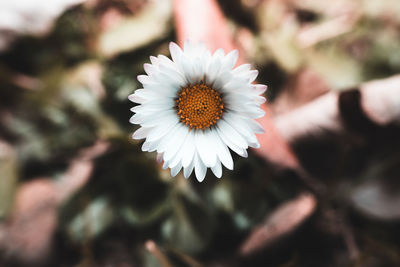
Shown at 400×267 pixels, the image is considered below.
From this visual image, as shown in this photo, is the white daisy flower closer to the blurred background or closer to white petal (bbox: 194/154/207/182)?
white petal (bbox: 194/154/207/182)

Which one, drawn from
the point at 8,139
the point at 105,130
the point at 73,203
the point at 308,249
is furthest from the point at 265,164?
the point at 8,139

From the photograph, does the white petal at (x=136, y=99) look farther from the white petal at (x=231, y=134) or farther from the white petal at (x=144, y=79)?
the white petal at (x=231, y=134)

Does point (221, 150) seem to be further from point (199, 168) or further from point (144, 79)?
point (144, 79)

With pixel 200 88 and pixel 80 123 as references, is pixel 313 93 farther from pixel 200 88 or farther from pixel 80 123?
pixel 80 123

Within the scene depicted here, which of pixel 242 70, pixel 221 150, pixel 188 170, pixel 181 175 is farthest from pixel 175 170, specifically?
pixel 181 175

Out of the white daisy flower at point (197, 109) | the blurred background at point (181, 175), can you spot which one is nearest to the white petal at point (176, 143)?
the white daisy flower at point (197, 109)

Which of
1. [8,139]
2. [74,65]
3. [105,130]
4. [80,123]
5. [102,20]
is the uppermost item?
[102,20]
